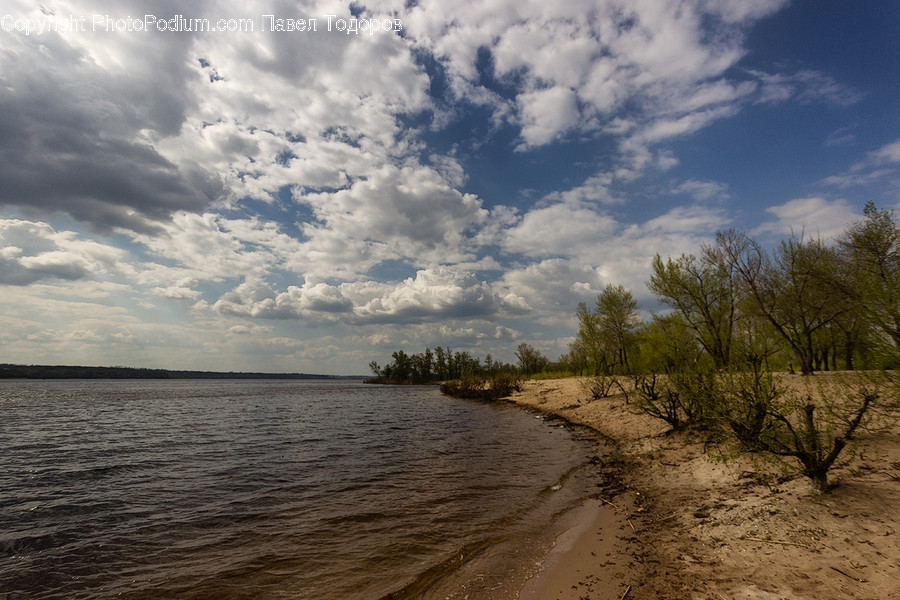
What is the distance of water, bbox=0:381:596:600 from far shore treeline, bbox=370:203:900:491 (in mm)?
4730

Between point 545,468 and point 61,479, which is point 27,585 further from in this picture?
point 545,468

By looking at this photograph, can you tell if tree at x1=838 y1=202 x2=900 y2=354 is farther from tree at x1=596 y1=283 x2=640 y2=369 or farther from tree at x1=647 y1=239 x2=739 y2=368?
tree at x1=596 y1=283 x2=640 y2=369

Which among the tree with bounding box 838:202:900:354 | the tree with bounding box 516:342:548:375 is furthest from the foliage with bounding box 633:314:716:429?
the tree with bounding box 516:342:548:375

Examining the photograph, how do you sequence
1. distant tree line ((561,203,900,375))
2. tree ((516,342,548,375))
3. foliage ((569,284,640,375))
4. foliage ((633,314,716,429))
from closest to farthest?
foliage ((633,314,716,429))
distant tree line ((561,203,900,375))
foliage ((569,284,640,375))
tree ((516,342,548,375))

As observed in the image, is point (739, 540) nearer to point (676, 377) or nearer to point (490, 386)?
point (676, 377)

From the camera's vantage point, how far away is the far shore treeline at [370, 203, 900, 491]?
25.2 ft

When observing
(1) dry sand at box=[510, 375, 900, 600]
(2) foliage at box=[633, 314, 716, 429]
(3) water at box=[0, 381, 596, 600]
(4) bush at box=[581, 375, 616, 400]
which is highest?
(2) foliage at box=[633, 314, 716, 429]

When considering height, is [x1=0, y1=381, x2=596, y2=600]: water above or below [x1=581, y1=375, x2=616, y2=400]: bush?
below

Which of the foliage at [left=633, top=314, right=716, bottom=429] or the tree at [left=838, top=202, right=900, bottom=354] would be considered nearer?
the tree at [left=838, top=202, right=900, bottom=354]

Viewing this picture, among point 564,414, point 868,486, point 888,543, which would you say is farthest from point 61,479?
point 564,414

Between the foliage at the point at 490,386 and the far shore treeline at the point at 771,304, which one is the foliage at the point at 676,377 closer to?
the far shore treeline at the point at 771,304

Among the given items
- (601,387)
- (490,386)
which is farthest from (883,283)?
(490,386)

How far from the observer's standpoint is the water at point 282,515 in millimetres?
6969

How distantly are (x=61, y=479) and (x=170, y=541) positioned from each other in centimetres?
932
